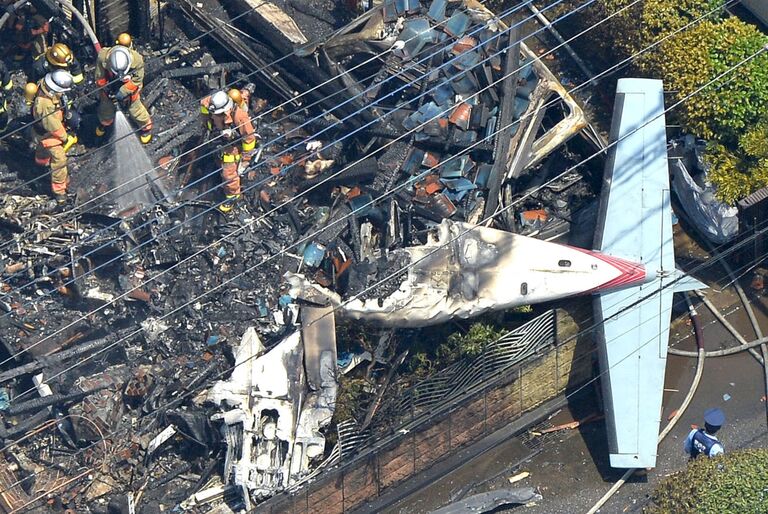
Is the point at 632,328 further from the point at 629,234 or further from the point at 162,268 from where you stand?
the point at 162,268

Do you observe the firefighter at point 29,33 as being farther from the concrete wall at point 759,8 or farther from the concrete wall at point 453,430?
the concrete wall at point 759,8

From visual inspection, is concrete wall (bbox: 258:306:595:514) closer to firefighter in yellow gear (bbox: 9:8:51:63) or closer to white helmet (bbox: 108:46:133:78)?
white helmet (bbox: 108:46:133:78)

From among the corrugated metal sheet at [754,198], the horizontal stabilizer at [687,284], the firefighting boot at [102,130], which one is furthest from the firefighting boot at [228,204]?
the corrugated metal sheet at [754,198]

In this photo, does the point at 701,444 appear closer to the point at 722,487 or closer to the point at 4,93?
the point at 722,487

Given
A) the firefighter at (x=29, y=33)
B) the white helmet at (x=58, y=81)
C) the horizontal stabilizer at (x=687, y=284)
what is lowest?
the horizontal stabilizer at (x=687, y=284)

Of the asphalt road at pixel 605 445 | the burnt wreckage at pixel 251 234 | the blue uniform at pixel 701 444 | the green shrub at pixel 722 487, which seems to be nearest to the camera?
the green shrub at pixel 722 487

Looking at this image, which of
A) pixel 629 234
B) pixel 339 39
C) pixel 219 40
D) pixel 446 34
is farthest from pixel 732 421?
pixel 219 40

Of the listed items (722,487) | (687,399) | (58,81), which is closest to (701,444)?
(687,399)

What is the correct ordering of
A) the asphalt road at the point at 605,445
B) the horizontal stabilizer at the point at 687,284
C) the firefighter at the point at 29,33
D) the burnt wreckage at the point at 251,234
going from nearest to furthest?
the burnt wreckage at the point at 251,234 → the horizontal stabilizer at the point at 687,284 → the asphalt road at the point at 605,445 → the firefighter at the point at 29,33
